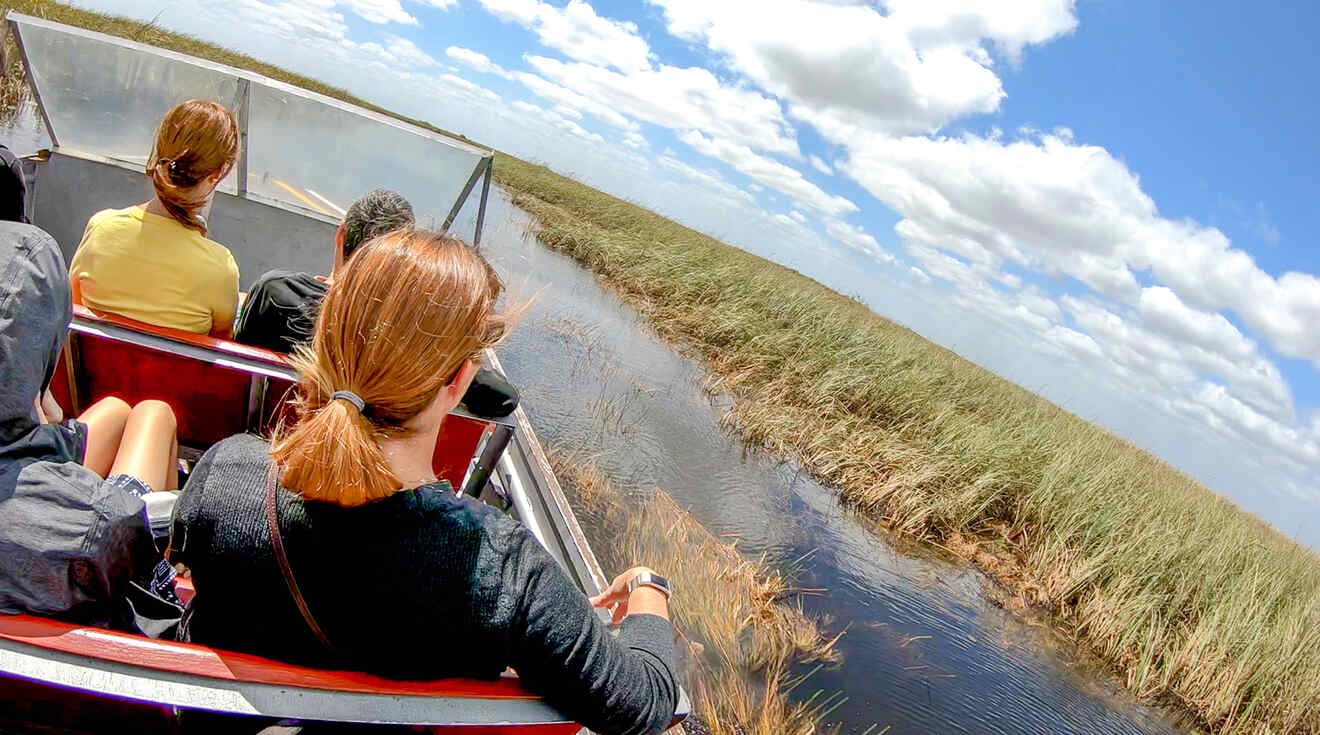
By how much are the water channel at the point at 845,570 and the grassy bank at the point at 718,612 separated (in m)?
0.29

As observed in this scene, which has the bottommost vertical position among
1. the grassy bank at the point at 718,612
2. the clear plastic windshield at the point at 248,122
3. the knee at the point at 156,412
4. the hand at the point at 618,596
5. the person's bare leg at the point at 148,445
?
the grassy bank at the point at 718,612

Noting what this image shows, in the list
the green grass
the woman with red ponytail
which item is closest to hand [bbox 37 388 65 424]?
the woman with red ponytail

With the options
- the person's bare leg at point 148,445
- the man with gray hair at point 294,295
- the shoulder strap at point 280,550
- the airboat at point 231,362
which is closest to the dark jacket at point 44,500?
the airboat at point 231,362

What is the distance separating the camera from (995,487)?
8.22 metres

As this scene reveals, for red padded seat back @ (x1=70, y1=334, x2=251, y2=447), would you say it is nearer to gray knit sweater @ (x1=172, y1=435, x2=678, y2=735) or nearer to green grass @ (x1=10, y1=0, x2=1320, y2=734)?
gray knit sweater @ (x1=172, y1=435, x2=678, y2=735)

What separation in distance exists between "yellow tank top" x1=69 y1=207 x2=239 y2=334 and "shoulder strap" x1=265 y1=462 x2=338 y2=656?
59.8 inches

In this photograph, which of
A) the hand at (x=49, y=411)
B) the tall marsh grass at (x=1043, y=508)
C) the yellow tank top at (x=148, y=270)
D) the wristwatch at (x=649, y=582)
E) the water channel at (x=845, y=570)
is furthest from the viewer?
the tall marsh grass at (x=1043, y=508)

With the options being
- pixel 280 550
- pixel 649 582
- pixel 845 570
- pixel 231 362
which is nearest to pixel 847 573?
pixel 845 570

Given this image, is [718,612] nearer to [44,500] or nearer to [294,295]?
[294,295]

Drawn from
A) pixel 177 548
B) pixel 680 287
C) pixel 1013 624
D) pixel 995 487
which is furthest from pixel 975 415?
pixel 177 548

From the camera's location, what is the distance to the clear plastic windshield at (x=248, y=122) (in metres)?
3.64

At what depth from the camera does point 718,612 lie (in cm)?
457

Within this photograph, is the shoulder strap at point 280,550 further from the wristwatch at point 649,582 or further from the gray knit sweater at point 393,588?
the wristwatch at point 649,582

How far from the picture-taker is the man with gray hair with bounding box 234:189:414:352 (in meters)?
2.35
